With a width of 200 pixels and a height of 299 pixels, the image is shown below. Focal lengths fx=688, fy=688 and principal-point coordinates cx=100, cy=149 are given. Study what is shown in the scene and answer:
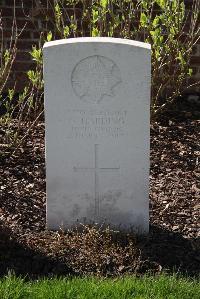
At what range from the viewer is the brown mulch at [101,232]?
14.1 ft

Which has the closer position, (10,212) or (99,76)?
(99,76)

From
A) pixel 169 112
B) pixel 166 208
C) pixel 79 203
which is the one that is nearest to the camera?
pixel 79 203

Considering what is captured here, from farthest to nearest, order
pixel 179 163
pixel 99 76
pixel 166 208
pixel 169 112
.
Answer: pixel 169 112 → pixel 179 163 → pixel 166 208 → pixel 99 76

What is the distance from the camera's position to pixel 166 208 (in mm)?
4969

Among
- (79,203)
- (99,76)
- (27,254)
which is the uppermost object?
(99,76)

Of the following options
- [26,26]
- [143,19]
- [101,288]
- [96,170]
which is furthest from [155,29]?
[101,288]

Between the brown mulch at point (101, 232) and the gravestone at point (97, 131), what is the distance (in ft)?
0.60

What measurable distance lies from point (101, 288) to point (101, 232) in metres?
0.64

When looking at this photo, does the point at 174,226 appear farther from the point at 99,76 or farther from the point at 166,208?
the point at 99,76

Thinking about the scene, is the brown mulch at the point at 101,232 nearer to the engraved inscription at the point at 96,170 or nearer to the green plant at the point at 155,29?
the engraved inscription at the point at 96,170

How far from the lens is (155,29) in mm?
6000

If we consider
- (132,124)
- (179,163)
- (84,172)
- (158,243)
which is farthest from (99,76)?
(179,163)

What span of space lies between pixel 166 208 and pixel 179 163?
29.5 inches

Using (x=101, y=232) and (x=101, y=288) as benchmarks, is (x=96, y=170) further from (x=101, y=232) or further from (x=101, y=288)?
(x=101, y=288)
